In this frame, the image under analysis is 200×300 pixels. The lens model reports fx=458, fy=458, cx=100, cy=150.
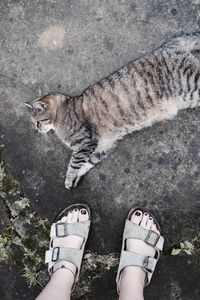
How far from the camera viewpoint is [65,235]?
405 centimetres

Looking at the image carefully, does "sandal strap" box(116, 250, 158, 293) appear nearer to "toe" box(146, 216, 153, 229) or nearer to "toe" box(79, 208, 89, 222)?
"toe" box(146, 216, 153, 229)

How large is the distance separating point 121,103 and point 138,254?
1.31m

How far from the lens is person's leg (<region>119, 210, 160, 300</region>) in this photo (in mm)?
3555

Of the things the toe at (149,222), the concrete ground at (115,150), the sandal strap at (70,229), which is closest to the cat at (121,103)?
the concrete ground at (115,150)

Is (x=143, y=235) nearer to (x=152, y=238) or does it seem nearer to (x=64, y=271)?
(x=152, y=238)

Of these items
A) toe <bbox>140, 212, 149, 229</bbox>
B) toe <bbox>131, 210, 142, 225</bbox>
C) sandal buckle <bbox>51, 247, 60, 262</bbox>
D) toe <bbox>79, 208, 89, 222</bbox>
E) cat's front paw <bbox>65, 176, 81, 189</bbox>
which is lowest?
toe <bbox>140, 212, 149, 229</bbox>

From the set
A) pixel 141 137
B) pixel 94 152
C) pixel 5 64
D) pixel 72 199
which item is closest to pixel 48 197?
pixel 72 199

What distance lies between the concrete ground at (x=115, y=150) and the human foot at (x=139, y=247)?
0.09m

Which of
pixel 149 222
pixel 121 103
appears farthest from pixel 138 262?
pixel 121 103

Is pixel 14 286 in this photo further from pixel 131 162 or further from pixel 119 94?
pixel 119 94

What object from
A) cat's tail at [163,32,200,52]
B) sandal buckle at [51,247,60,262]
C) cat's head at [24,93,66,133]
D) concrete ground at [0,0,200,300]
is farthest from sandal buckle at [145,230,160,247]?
cat's tail at [163,32,200,52]

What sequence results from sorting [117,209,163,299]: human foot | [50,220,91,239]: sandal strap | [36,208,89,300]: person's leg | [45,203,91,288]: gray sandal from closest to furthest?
[36,208,89,300]: person's leg, [117,209,163,299]: human foot, [45,203,91,288]: gray sandal, [50,220,91,239]: sandal strap

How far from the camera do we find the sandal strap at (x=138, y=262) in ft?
12.7

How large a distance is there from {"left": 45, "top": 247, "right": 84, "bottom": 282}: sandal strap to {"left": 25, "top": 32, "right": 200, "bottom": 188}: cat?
572mm
